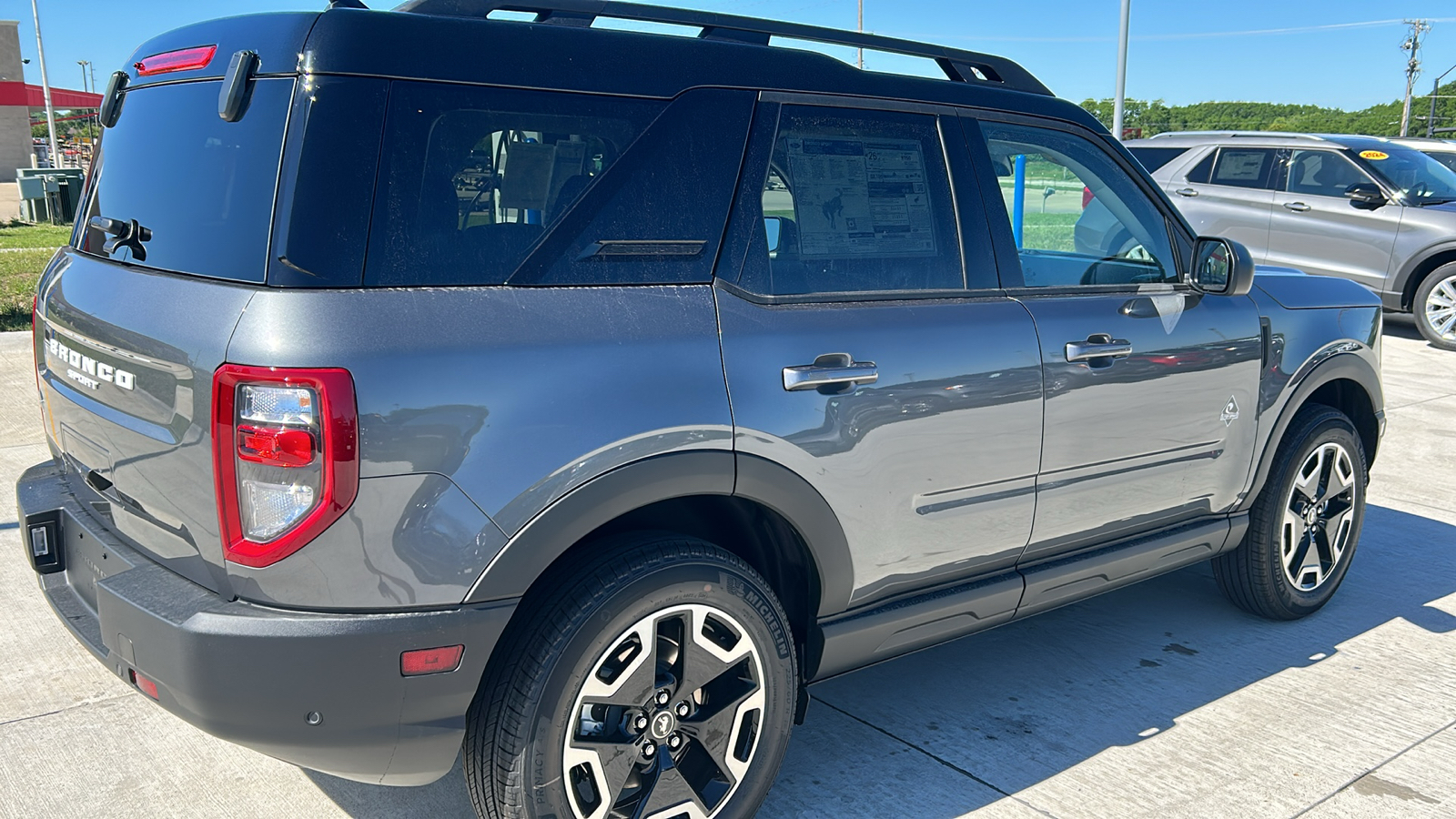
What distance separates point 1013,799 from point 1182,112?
9234 centimetres

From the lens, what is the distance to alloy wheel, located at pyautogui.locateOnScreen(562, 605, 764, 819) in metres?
2.53

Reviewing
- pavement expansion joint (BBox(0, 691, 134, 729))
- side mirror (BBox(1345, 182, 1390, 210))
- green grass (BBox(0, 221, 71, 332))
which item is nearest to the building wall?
green grass (BBox(0, 221, 71, 332))

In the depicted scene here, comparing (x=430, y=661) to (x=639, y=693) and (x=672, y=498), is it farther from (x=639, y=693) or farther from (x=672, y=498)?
(x=672, y=498)

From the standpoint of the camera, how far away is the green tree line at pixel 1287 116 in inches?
3017

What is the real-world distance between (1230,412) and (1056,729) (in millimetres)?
1226

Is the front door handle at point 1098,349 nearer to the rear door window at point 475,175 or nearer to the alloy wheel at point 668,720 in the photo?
the alloy wheel at point 668,720

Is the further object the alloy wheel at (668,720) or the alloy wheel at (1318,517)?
the alloy wheel at (1318,517)

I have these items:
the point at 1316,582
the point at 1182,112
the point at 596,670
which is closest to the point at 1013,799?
the point at 596,670

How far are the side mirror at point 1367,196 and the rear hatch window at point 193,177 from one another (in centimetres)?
1094

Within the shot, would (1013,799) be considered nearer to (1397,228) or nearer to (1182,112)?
(1397,228)

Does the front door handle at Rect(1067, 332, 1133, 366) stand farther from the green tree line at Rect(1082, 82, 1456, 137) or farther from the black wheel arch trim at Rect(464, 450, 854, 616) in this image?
the green tree line at Rect(1082, 82, 1456, 137)

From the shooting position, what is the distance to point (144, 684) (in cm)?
235

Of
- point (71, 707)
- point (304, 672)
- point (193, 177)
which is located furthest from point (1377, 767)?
point (71, 707)

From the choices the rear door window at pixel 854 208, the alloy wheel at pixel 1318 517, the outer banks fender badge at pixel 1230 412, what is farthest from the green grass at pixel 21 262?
the alloy wheel at pixel 1318 517
